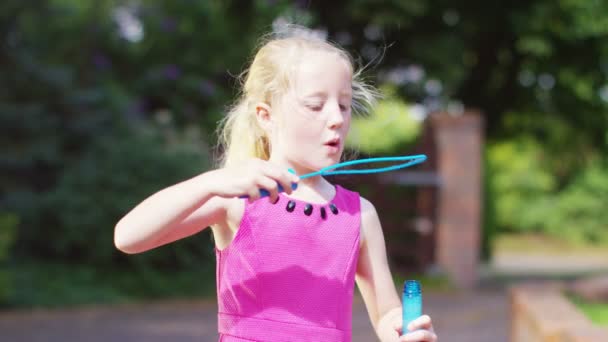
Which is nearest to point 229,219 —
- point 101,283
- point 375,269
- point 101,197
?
point 375,269

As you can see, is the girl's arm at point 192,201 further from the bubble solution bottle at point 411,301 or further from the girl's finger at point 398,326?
the girl's finger at point 398,326

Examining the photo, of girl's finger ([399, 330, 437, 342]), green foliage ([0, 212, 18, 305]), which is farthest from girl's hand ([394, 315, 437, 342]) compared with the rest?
green foliage ([0, 212, 18, 305])

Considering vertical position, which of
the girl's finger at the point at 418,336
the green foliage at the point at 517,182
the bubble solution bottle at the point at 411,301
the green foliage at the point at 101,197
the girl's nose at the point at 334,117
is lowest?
the girl's finger at the point at 418,336

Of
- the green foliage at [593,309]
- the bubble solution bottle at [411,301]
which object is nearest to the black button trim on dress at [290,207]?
the bubble solution bottle at [411,301]

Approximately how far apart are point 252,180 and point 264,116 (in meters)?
0.42

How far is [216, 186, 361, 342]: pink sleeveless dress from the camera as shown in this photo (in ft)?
6.79

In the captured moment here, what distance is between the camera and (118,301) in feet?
30.1

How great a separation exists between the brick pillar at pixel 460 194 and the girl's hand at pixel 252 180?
9.34 m

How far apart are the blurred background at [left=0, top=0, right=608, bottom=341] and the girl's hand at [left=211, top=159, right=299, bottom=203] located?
13.3 ft

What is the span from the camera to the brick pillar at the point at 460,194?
1097 cm

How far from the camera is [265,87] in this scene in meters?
2.20

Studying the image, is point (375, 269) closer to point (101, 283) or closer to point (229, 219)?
point (229, 219)

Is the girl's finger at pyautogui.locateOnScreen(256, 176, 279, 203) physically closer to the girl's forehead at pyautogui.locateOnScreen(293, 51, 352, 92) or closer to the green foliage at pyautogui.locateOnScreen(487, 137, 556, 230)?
the girl's forehead at pyautogui.locateOnScreen(293, 51, 352, 92)

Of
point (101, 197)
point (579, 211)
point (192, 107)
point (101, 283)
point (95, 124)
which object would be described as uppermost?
point (579, 211)
